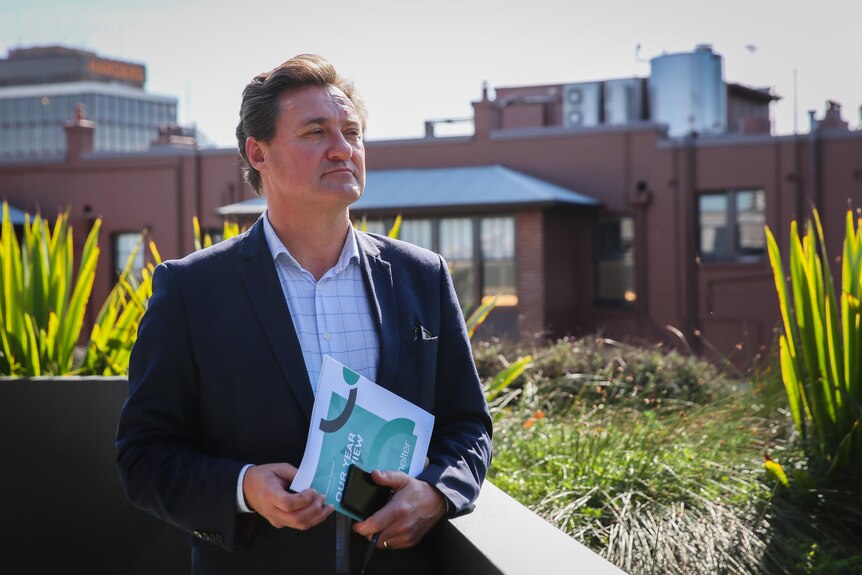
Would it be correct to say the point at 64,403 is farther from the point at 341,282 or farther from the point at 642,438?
the point at 642,438

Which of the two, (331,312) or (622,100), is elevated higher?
(622,100)

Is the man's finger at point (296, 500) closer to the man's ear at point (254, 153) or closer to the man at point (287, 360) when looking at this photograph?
the man at point (287, 360)

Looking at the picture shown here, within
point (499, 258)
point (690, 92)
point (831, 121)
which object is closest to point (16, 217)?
point (499, 258)

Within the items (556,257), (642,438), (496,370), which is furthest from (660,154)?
(642,438)

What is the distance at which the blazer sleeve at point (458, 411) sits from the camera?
2.32m

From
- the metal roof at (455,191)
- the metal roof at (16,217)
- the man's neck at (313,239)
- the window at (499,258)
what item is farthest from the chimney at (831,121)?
the man's neck at (313,239)

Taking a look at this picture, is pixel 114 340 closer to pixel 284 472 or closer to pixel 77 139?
pixel 284 472

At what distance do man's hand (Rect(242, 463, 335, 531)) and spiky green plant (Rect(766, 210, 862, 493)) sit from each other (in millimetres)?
3028

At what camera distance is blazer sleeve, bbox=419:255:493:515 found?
2.32 metres

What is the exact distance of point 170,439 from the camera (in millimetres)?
2256

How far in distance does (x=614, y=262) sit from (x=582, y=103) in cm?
785

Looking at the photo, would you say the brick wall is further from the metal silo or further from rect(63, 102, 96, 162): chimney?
rect(63, 102, 96, 162): chimney

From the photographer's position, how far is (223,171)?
25094 mm

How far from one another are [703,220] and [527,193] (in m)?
3.70
